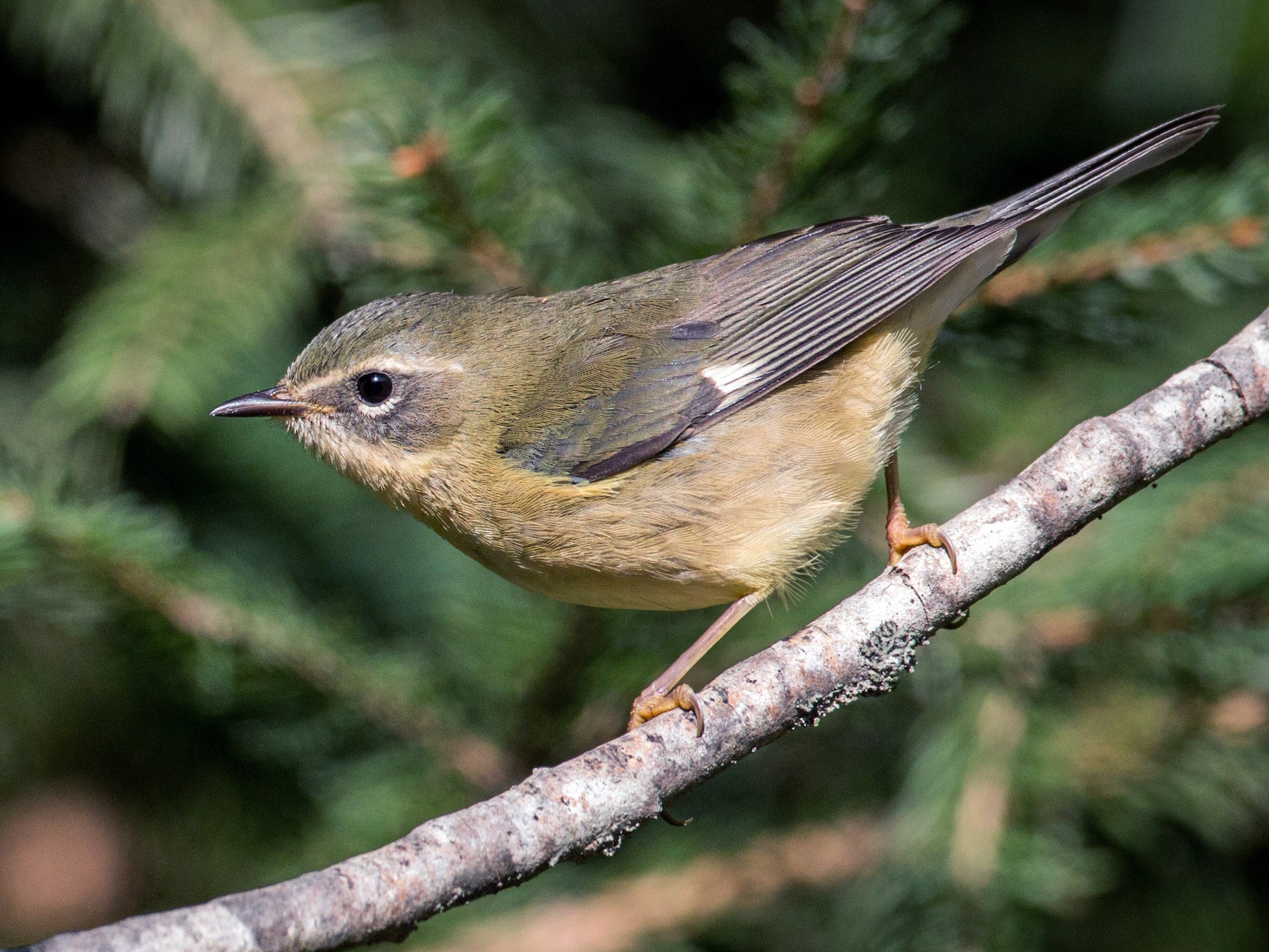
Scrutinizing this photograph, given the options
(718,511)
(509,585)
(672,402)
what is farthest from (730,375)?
(509,585)

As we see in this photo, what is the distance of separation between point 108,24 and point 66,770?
2312mm

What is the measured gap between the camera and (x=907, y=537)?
113 inches

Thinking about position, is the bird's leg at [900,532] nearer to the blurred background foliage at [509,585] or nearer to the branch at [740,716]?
the branch at [740,716]

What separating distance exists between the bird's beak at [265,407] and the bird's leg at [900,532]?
157 cm

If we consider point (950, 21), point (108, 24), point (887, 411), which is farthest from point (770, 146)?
point (108, 24)

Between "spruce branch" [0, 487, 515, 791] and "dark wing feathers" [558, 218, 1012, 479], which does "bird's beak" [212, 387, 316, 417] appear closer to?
"spruce branch" [0, 487, 515, 791]

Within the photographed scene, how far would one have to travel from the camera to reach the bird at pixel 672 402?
9.68 feet

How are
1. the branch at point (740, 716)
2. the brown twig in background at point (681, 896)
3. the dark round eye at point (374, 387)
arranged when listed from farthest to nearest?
the dark round eye at point (374, 387) < the brown twig in background at point (681, 896) < the branch at point (740, 716)

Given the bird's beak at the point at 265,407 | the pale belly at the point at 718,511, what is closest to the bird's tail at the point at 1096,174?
the pale belly at the point at 718,511

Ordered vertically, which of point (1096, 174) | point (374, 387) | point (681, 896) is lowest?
point (681, 896)

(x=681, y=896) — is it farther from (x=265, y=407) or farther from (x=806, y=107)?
(x=806, y=107)

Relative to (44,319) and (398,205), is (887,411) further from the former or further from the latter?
(44,319)

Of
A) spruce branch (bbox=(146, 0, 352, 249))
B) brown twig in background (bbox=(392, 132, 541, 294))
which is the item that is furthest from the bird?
spruce branch (bbox=(146, 0, 352, 249))

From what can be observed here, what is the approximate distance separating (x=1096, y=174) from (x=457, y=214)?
1.61 m
